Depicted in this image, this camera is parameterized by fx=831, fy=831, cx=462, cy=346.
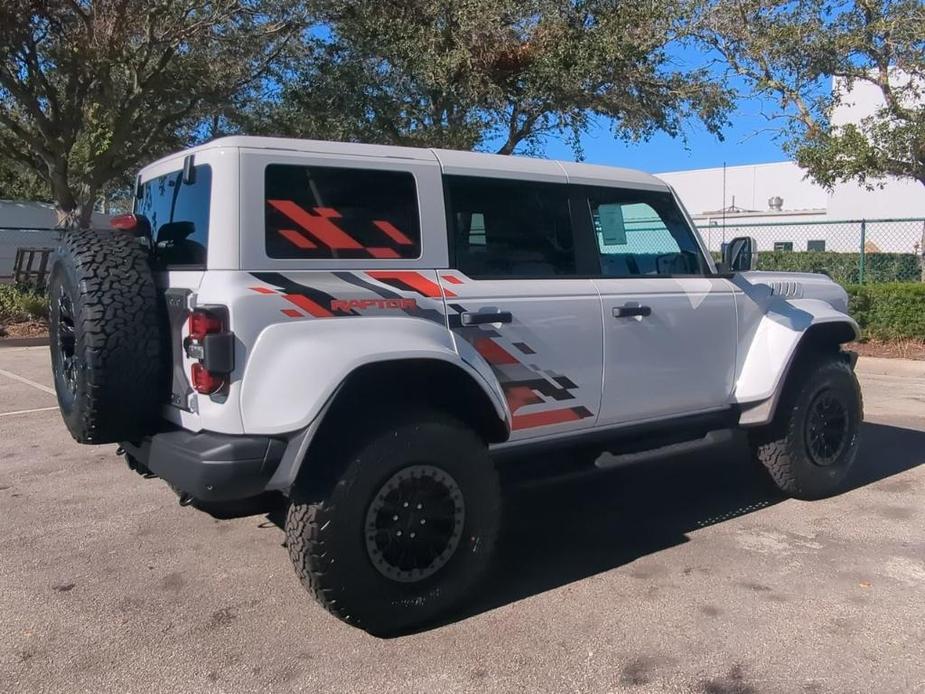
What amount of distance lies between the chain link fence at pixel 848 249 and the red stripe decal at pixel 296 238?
18.2ft

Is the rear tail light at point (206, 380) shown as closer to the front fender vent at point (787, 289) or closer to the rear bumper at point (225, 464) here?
the rear bumper at point (225, 464)

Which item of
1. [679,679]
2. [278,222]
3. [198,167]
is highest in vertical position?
[198,167]

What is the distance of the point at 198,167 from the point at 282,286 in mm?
702

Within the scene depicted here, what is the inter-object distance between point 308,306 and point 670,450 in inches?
93.9

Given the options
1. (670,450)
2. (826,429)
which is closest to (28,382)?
(670,450)

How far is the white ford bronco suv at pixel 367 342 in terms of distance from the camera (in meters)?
3.25

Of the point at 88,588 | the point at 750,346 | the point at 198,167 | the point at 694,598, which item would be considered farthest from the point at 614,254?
the point at 88,588

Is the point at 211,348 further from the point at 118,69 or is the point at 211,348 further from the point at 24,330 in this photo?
the point at 118,69

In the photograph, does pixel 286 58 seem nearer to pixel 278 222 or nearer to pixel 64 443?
pixel 64 443

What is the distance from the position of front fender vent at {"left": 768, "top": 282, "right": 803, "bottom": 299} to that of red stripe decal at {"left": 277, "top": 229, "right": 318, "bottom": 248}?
125 inches

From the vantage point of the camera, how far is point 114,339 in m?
3.31

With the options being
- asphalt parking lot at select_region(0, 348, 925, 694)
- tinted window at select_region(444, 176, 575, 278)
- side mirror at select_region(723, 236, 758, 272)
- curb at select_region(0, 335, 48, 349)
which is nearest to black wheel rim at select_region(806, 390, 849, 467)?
asphalt parking lot at select_region(0, 348, 925, 694)

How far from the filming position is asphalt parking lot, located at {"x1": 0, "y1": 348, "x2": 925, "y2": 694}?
3.28 meters

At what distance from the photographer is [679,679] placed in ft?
10.6
